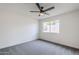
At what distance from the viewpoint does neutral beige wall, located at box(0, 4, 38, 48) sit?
A: 3.55m

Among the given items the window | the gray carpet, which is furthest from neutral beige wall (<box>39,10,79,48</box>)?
the gray carpet

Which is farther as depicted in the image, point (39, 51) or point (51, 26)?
point (51, 26)

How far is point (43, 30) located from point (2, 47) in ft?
11.5

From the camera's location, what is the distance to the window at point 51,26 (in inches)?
190

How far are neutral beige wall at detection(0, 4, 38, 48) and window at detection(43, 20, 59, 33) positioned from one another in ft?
3.50

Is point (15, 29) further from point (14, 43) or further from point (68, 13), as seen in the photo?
point (68, 13)

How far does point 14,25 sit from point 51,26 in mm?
2705

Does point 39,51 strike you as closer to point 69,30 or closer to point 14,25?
point 69,30

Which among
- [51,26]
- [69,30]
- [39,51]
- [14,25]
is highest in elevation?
[14,25]

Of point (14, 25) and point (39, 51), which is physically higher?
point (14, 25)

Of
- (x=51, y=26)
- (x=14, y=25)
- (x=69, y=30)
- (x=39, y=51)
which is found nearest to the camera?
(x=39, y=51)

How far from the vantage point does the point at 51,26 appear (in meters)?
5.34

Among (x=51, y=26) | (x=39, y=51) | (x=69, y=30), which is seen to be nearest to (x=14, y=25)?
(x=39, y=51)

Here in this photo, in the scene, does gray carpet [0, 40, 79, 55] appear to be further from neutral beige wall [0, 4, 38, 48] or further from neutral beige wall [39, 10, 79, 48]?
neutral beige wall [0, 4, 38, 48]
